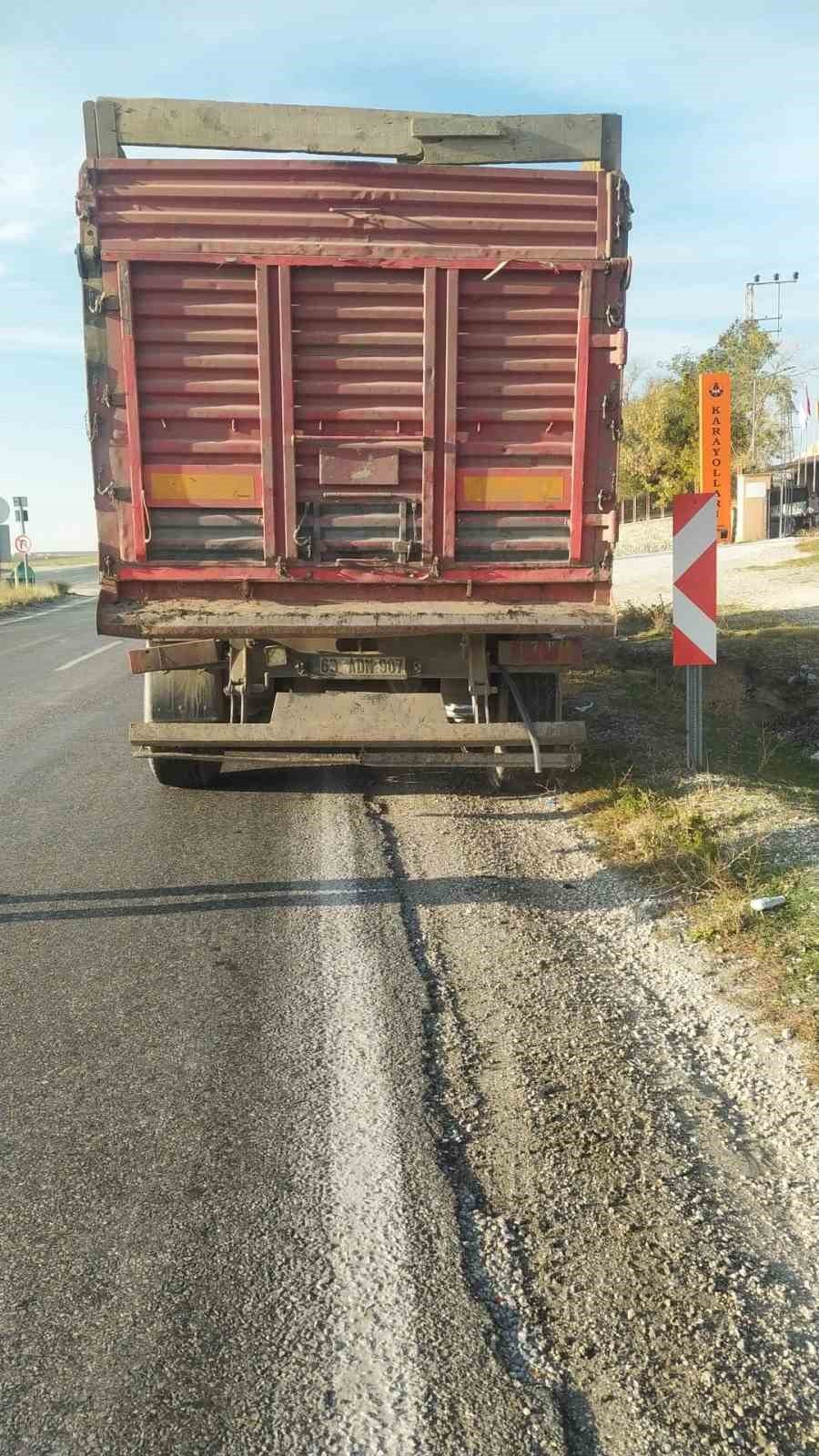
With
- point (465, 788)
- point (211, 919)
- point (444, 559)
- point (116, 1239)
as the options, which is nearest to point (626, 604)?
point (465, 788)

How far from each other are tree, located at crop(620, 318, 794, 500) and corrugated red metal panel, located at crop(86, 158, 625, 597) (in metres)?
36.5

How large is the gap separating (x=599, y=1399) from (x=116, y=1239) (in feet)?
3.94

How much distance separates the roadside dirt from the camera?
2199 mm

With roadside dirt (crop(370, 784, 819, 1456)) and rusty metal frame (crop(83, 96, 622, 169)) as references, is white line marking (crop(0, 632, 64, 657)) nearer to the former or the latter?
rusty metal frame (crop(83, 96, 622, 169))

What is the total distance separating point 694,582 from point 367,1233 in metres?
4.91

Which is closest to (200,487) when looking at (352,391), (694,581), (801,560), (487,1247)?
(352,391)

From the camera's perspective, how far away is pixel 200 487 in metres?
5.99

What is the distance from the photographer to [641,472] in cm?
4428

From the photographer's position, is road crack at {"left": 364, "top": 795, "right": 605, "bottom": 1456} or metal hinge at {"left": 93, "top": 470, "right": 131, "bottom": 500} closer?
road crack at {"left": 364, "top": 795, "right": 605, "bottom": 1456}

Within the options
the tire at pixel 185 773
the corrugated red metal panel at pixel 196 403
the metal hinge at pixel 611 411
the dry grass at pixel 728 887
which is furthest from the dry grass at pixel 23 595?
the dry grass at pixel 728 887

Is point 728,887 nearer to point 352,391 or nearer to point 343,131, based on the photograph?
point 352,391

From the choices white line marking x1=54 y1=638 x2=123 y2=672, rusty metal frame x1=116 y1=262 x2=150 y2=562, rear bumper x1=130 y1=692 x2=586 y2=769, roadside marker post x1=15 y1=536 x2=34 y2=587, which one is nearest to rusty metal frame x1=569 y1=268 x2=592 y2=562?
rear bumper x1=130 y1=692 x2=586 y2=769

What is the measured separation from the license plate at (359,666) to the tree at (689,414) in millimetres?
36723

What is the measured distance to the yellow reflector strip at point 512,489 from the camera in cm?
606
